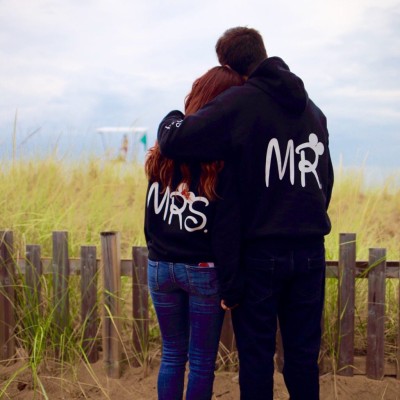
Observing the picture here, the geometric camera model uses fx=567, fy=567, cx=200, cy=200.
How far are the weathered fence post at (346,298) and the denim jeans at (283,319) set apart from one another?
1.12m

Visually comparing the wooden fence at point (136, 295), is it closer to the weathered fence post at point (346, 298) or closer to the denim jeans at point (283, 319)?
the weathered fence post at point (346, 298)

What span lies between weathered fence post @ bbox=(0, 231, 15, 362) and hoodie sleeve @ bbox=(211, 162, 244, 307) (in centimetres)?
224

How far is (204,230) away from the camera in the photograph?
224cm

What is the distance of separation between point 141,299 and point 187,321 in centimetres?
129

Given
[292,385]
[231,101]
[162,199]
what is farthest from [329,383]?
[231,101]

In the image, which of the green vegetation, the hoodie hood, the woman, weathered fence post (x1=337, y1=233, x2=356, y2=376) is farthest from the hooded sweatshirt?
weathered fence post (x1=337, y1=233, x2=356, y2=376)

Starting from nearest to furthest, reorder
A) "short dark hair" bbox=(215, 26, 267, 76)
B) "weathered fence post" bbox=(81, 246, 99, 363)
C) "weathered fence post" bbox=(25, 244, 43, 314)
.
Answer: "short dark hair" bbox=(215, 26, 267, 76) < "weathered fence post" bbox=(81, 246, 99, 363) < "weathered fence post" bbox=(25, 244, 43, 314)

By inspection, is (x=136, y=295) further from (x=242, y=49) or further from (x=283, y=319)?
(x=242, y=49)

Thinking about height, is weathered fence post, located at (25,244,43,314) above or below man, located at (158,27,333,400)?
below

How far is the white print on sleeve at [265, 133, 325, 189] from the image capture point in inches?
87.1

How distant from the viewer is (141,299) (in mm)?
3654

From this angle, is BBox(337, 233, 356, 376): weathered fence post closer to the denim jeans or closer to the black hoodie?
the denim jeans

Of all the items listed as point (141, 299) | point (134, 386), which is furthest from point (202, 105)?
point (134, 386)

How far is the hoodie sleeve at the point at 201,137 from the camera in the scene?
2.14 metres
